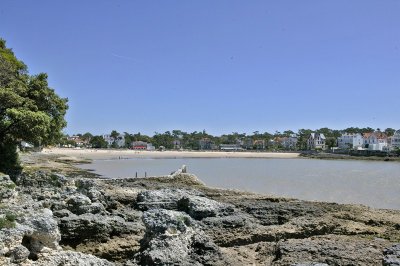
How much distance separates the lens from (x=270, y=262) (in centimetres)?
945

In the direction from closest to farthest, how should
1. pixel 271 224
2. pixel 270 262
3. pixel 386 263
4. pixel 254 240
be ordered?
pixel 386 263
pixel 270 262
pixel 254 240
pixel 271 224

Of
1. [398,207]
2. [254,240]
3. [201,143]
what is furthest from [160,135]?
[254,240]

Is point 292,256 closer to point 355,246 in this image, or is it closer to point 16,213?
point 355,246

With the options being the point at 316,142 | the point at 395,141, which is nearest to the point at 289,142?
the point at 316,142

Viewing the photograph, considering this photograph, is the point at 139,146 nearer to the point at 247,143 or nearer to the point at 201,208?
the point at 247,143

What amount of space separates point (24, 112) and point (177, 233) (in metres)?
15.9

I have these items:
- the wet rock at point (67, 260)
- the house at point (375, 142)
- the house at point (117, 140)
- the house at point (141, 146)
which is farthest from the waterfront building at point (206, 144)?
the wet rock at point (67, 260)

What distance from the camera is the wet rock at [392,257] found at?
25.3 ft

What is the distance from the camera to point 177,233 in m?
9.02

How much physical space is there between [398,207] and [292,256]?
61.8 feet

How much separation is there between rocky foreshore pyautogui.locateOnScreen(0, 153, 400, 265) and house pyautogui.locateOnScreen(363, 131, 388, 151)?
12479 centimetres

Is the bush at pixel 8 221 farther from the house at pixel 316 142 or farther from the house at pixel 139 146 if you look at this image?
the house at pixel 139 146

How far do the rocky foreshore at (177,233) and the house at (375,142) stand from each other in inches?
4913

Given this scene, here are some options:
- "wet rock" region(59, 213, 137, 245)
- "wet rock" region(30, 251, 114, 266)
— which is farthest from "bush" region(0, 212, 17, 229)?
"wet rock" region(59, 213, 137, 245)
